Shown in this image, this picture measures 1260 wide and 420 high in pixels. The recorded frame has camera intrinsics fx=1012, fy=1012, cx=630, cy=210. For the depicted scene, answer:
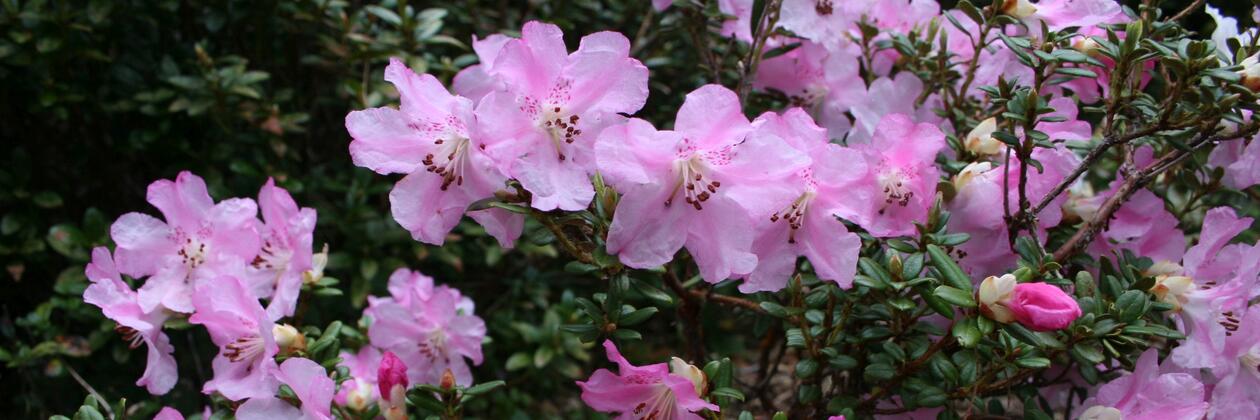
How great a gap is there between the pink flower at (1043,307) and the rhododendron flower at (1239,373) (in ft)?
1.29

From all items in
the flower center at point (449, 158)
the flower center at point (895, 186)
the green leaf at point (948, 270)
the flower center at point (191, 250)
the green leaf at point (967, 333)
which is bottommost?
the flower center at point (191, 250)

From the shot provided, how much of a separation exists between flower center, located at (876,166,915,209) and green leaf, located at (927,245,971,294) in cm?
10

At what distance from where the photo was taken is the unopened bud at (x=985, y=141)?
4.86ft

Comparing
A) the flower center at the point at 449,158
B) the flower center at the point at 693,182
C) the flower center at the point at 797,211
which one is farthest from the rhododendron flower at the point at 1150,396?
the flower center at the point at 449,158

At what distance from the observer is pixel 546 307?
2566 mm

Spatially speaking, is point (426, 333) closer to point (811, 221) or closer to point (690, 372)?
point (690, 372)

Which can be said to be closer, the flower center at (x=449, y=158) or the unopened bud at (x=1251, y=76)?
the flower center at (x=449, y=158)

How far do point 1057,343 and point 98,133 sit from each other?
7.79ft

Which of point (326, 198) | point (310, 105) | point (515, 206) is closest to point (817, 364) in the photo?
point (515, 206)

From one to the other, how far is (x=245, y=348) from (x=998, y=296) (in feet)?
3.31

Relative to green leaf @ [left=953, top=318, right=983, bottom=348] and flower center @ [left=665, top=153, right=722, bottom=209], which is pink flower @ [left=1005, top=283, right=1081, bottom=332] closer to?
green leaf @ [left=953, top=318, right=983, bottom=348]

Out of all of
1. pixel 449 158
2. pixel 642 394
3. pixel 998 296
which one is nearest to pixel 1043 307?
pixel 998 296

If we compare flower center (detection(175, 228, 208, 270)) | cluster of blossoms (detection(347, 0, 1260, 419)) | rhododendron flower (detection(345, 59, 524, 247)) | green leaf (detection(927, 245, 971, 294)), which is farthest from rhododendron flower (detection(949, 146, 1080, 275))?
flower center (detection(175, 228, 208, 270))

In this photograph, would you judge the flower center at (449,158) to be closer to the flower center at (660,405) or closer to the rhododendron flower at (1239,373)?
the flower center at (660,405)
